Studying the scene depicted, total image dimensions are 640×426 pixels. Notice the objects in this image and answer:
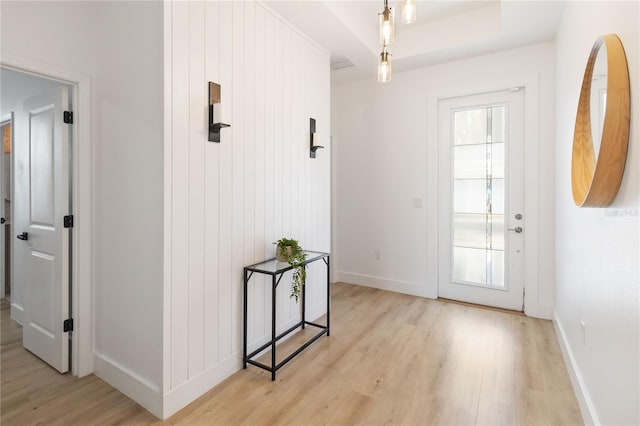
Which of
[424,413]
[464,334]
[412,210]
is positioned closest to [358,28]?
[412,210]

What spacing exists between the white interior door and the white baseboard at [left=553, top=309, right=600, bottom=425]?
328 centimetres

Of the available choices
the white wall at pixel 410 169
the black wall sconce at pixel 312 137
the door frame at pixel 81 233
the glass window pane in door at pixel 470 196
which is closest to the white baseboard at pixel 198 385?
the door frame at pixel 81 233

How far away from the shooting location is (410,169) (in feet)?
13.2

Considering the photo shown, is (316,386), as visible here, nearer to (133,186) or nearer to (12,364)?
A: (133,186)

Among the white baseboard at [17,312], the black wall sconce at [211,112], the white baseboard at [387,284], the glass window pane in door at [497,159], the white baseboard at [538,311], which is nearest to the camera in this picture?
the black wall sconce at [211,112]

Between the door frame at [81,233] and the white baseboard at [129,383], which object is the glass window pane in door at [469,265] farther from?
the door frame at [81,233]

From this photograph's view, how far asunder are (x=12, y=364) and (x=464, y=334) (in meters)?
3.64

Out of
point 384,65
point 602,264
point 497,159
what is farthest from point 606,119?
point 497,159

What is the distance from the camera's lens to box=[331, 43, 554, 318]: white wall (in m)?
3.26

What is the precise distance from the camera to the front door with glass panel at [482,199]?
3.46 metres

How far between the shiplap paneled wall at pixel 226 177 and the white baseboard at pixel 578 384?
6.82ft

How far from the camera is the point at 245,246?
2398 millimetres

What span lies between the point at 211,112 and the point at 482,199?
3.03 meters

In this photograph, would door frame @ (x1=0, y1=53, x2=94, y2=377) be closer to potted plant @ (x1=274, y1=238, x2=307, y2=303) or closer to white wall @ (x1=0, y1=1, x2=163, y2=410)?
white wall @ (x1=0, y1=1, x2=163, y2=410)
